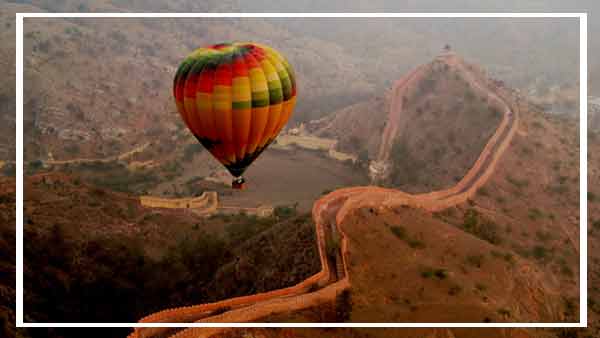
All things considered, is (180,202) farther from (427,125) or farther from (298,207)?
(427,125)

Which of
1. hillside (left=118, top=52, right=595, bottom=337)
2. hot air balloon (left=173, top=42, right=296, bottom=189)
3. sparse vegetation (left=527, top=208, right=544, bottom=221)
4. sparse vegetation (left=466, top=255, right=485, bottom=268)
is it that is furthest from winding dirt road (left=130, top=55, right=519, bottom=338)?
hot air balloon (left=173, top=42, right=296, bottom=189)

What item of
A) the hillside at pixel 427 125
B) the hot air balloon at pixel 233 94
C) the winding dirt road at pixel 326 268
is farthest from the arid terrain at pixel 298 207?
the hot air balloon at pixel 233 94

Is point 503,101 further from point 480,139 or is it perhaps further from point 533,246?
point 533,246

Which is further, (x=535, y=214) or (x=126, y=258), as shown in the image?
(x=535, y=214)

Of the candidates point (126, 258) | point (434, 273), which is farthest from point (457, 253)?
point (126, 258)

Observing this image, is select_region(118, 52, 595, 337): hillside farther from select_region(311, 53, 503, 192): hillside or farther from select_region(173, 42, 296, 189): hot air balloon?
select_region(311, 53, 503, 192): hillside

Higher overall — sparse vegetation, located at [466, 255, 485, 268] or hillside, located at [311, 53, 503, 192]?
hillside, located at [311, 53, 503, 192]
